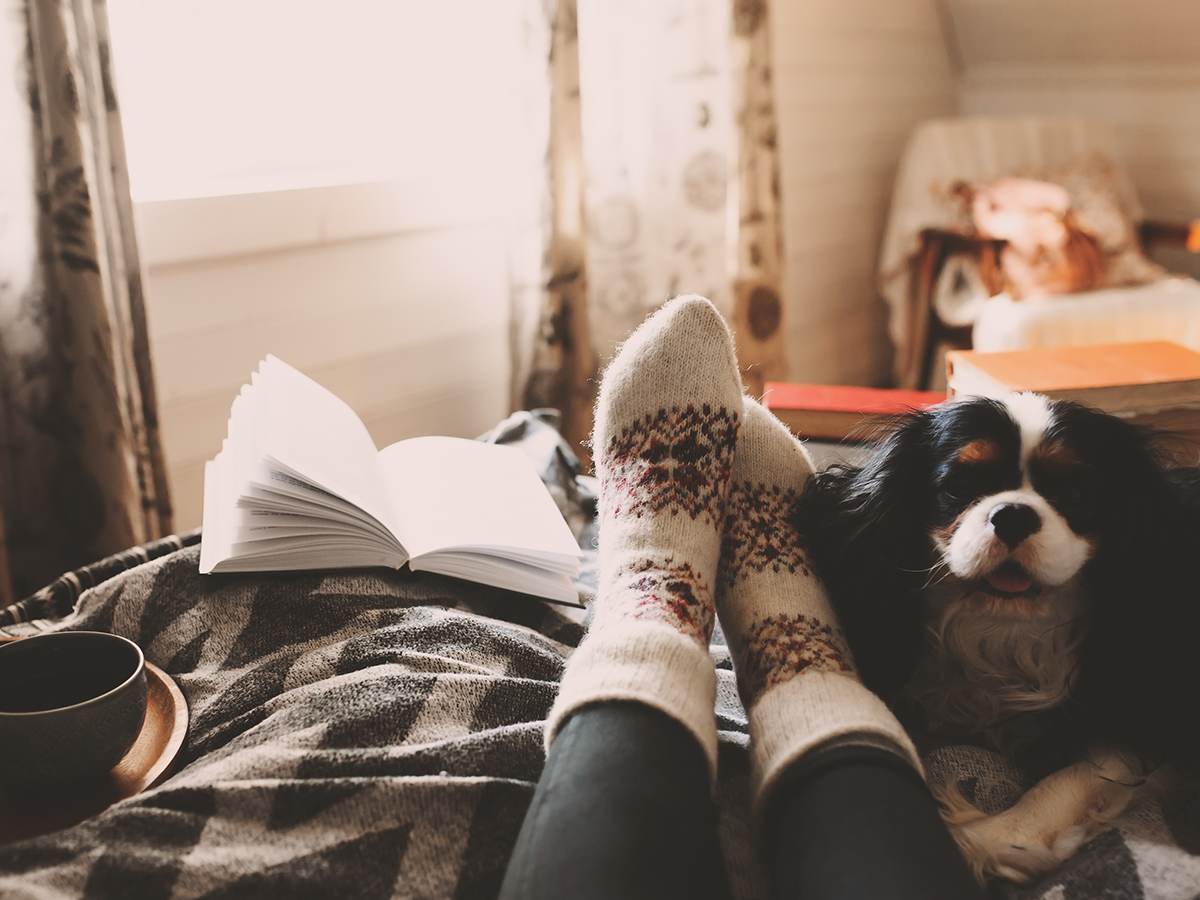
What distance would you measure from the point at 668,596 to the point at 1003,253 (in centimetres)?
236

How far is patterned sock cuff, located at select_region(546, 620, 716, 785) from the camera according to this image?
2.03 feet

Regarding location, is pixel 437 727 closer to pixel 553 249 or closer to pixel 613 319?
pixel 553 249

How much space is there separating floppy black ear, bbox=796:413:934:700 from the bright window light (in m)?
1.29

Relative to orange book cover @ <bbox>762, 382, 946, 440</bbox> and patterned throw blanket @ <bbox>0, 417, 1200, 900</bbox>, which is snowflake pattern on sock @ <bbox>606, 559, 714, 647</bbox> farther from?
orange book cover @ <bbox>762, 382, 946, 440</bbox>

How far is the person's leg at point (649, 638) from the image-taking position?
1.74 ft

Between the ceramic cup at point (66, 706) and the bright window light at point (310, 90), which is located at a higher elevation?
the bright window light at point (310, 90)

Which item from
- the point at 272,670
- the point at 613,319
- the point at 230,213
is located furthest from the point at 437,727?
the point at 613,319

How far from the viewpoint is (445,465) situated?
3.79ft

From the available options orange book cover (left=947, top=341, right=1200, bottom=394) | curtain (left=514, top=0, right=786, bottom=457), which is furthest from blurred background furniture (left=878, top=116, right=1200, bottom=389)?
orange book cover (left=947, top=341, right=1200, bottom=394)

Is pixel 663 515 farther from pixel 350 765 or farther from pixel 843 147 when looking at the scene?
pixel 843 147

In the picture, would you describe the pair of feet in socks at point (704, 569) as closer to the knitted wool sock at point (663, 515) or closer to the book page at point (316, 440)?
the knitted wool sock at point (663, 515)

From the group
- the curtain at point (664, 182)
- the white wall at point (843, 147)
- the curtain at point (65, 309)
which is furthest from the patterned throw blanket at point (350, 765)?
the white wall at point (843, 147)

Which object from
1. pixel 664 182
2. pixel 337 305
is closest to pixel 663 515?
pixel 337 305

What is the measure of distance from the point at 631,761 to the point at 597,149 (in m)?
1.90
